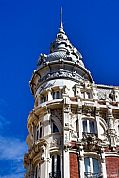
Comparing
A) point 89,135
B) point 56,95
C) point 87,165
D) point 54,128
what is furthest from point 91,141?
point 56,95

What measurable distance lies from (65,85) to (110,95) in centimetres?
486

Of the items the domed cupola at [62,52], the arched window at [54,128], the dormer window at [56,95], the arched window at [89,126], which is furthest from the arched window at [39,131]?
the domed cupola at [62,52]

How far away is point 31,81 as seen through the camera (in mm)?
43281

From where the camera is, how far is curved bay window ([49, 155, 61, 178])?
32.1m

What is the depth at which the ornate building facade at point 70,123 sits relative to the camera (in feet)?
108

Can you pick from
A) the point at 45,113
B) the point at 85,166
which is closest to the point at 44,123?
the point at 45,113

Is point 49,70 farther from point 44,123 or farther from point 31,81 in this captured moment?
point 44,123

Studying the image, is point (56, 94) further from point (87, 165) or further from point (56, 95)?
point (87, 165)

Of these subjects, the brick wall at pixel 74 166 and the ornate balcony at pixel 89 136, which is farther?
the ornate balcony at pixel 89 136

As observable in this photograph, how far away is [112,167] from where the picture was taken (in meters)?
33.2

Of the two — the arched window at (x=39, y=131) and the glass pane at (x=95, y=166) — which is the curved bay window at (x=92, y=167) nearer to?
the glass pane at (x=95, y=166)

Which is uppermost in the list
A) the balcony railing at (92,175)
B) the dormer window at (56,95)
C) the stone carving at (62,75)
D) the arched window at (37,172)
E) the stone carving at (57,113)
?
the stone carving at (62,75)

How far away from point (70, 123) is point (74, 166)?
4.52m

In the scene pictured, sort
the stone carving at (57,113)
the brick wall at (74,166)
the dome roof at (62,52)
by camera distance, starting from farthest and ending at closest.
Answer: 1. the dome roof at (62,52)
2. the stone carving at (57,113)
3. the brick wall at (74,166)
